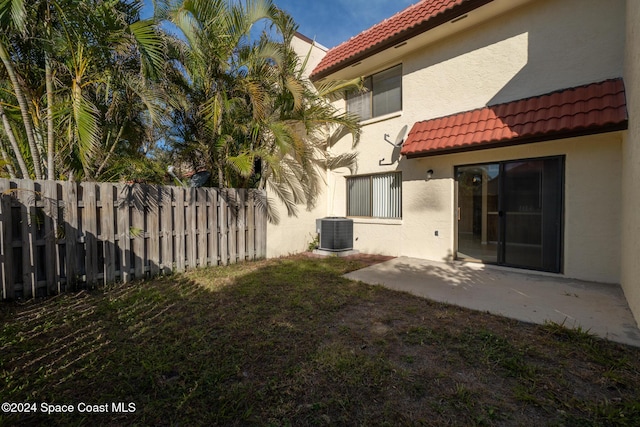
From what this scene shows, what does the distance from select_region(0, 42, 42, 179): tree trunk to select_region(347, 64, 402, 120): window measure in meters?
8.01

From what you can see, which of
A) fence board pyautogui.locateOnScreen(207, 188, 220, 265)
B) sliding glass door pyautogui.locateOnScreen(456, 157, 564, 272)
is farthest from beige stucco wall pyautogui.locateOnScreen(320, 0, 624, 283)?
fence board pyautogui.locateOnScreen(207, 188, 220, 265)

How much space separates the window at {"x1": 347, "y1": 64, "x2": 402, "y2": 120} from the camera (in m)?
8.50

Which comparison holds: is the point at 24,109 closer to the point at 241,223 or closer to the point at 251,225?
the point at 241,223

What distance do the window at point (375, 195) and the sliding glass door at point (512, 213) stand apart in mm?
1834

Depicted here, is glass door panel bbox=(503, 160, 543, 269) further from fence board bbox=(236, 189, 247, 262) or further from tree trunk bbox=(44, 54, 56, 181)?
tree trunk bbox=(44, 54, 56, 181)

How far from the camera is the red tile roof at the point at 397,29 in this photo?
21.2 ft

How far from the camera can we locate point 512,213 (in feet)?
21.1

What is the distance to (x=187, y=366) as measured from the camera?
2.82 meters

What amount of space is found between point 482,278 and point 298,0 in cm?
944

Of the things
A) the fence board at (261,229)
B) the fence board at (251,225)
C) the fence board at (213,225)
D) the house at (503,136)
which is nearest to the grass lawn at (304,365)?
the house at (503,136)

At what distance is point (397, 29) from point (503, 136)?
4.17 m

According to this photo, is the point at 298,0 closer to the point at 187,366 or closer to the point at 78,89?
the point at 78,89

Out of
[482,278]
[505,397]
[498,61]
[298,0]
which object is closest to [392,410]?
[505,397]

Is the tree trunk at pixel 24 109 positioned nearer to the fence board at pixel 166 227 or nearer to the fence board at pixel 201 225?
the fence board at pixel 166 227
